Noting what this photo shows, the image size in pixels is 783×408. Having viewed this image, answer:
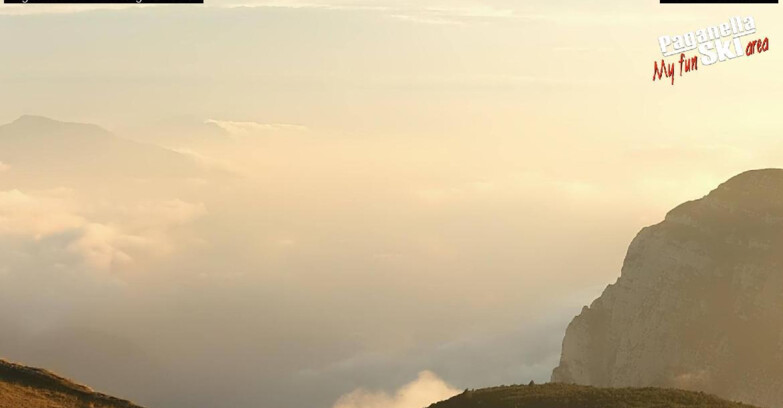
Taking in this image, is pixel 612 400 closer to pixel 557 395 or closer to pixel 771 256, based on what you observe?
pixel 557 395

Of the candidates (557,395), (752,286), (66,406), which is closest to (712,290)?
(752,286)

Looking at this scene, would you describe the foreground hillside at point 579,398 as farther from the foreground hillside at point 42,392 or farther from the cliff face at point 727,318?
the cliff face at point 727,318

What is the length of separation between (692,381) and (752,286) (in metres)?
24.1

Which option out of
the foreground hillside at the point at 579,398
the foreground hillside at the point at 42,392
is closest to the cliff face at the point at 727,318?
the foreground hillside at the point at 579,398

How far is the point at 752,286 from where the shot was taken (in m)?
186

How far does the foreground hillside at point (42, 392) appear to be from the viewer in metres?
75.7

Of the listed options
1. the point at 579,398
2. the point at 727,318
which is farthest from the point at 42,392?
the point at 727,318

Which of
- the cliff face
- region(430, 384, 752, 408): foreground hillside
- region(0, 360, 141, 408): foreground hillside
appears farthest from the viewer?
the cliff face

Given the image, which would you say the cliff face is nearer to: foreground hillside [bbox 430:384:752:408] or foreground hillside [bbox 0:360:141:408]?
foreground hillside [bbox 430:384:752:408]

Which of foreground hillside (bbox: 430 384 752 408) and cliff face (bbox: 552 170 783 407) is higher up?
cliff face (bbox: 552 170 783 407)

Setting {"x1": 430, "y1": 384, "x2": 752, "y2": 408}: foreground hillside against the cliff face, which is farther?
the cliff face

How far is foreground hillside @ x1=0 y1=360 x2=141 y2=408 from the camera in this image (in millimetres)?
75688

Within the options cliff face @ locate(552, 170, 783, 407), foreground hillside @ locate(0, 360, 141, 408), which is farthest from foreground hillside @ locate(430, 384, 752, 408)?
cliff face @ locate(552, 170, 783, 407)

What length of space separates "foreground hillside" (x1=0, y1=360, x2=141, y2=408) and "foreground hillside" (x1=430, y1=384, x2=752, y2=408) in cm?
3108
